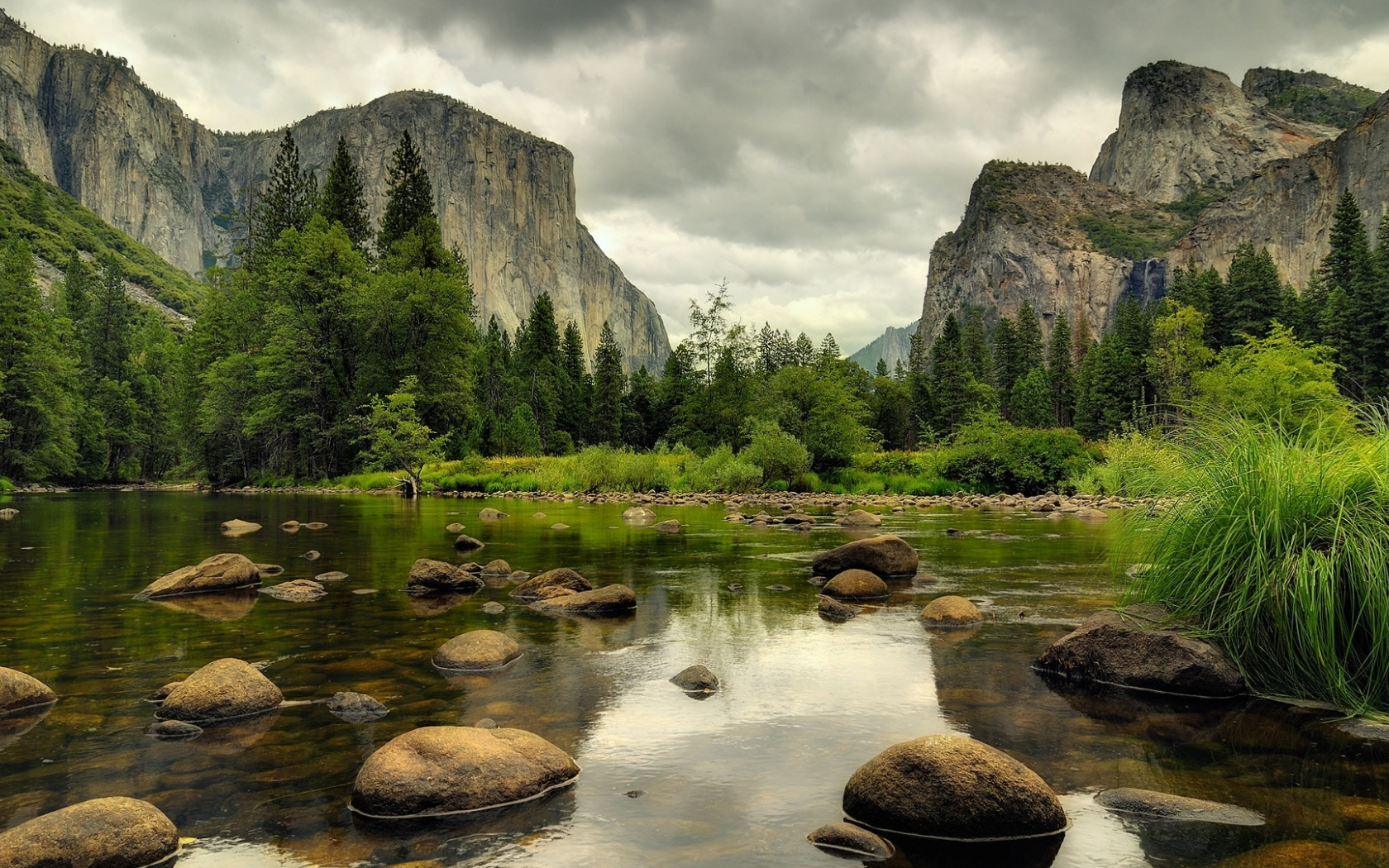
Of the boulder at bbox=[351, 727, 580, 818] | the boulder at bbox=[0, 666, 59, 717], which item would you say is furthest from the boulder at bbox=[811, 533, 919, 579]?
the boulder at bbox=[0, 666, 59, 717]

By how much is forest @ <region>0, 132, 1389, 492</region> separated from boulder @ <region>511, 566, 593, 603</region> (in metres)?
21.9

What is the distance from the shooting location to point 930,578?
1354 cm

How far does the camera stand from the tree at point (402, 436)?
43688 mm

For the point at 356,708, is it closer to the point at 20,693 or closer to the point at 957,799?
the point at 20,693

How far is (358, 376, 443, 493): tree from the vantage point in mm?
43688

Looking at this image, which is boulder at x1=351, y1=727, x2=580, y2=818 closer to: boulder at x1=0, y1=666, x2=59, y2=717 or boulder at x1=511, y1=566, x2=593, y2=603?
boulder at x1=0, y1=666, x2=59, y2=717

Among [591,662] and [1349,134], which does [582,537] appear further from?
[1349,134]

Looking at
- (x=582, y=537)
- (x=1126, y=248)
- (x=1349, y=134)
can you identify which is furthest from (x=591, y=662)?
(x=1126, y=248)

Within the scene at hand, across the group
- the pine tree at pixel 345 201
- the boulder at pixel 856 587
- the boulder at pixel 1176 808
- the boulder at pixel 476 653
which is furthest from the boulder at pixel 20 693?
the pine tree at pixel 345 201

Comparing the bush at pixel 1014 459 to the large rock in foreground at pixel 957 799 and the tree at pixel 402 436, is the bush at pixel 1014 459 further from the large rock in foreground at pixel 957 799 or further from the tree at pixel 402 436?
the large rock in foreground at pixel 957 799

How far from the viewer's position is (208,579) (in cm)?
1198

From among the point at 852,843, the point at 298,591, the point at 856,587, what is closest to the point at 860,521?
the point at 856,587

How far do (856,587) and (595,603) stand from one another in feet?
13.9

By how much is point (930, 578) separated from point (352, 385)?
161ft
